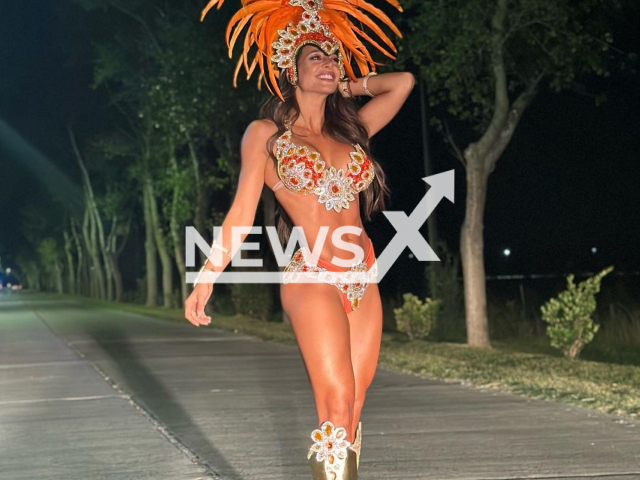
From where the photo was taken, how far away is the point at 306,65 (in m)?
5.23

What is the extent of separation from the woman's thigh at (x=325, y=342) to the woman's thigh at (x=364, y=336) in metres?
0.15

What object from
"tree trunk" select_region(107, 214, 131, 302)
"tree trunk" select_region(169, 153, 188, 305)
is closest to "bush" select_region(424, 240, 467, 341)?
"tree trunk" select_region(169, 153, 188, 305)

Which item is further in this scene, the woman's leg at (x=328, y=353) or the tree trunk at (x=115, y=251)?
the tree trunk at (x=115, y=251)

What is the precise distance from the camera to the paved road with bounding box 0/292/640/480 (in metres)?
8.36

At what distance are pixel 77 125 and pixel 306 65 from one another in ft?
224

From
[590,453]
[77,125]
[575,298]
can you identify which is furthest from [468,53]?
[77,125]

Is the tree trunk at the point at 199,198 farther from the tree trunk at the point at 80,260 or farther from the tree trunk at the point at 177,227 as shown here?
the tree trunk at the point at 80,260

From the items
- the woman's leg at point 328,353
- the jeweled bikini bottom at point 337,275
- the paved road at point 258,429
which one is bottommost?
the paved road at point 258,429

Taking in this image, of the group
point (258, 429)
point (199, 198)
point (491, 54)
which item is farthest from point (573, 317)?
point (199, 198)

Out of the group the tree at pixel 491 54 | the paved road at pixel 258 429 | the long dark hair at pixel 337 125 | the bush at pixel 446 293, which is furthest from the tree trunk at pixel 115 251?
the long dark hair at pixel 337 125

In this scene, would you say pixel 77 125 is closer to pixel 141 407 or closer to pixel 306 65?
pixel 141 407

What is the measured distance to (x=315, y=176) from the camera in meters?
5.07

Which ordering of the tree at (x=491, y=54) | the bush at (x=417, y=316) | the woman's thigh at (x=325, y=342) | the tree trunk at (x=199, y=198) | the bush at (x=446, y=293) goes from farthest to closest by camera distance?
the tree trunk at (x=199, y=198) < the bush at (x=446, y=293) < the bush at (x=417, y=316) < the tree at (x=491, y=54) < the woman's thigh at (x=325, y=342)

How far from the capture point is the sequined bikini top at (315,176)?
507cm
